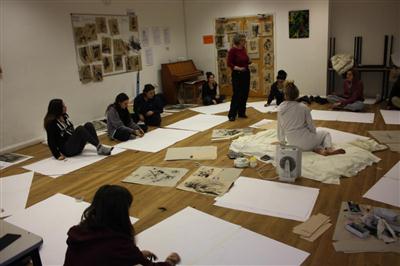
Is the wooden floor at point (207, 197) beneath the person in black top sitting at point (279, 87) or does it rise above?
beneath

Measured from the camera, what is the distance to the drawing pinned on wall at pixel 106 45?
242 inches

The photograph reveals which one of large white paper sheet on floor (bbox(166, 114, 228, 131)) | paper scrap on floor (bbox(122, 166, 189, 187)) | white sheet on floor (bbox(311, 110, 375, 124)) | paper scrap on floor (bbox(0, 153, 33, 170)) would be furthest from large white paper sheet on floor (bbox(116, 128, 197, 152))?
white sheet on floor (bbox(311, 110, 375, 124))

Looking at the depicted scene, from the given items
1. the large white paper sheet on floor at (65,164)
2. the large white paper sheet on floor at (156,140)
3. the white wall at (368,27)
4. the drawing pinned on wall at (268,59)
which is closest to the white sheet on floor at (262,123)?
the large white paper sheet on floor at (156,140)

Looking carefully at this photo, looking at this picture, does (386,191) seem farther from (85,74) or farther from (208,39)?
(208,39)

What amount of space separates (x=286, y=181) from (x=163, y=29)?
531 cm

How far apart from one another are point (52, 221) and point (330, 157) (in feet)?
8.72

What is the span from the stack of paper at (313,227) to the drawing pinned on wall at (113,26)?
5040 mm

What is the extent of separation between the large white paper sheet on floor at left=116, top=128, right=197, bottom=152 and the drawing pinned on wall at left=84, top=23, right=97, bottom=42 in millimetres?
1996

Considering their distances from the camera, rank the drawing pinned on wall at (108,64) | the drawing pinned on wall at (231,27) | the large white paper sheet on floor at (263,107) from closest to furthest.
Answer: the large white paper sheet on floor at (263,107), the drawing pinned on wall at (108,64), the drawing pinned on wall at (231,27)

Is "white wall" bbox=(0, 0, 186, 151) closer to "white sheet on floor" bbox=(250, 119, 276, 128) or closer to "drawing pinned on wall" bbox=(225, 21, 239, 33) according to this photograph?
"drawing pinned on wall" bbox=(225, 21, 239, 33)

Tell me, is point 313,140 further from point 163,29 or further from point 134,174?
point 163,29

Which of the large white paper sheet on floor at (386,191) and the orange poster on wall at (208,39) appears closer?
the large white paper sheet on floor at (386,191)

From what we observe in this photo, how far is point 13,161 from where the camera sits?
4.45 meters

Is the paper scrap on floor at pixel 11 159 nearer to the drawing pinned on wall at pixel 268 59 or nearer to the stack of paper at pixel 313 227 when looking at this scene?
the stack of paper at pixel 313 227
